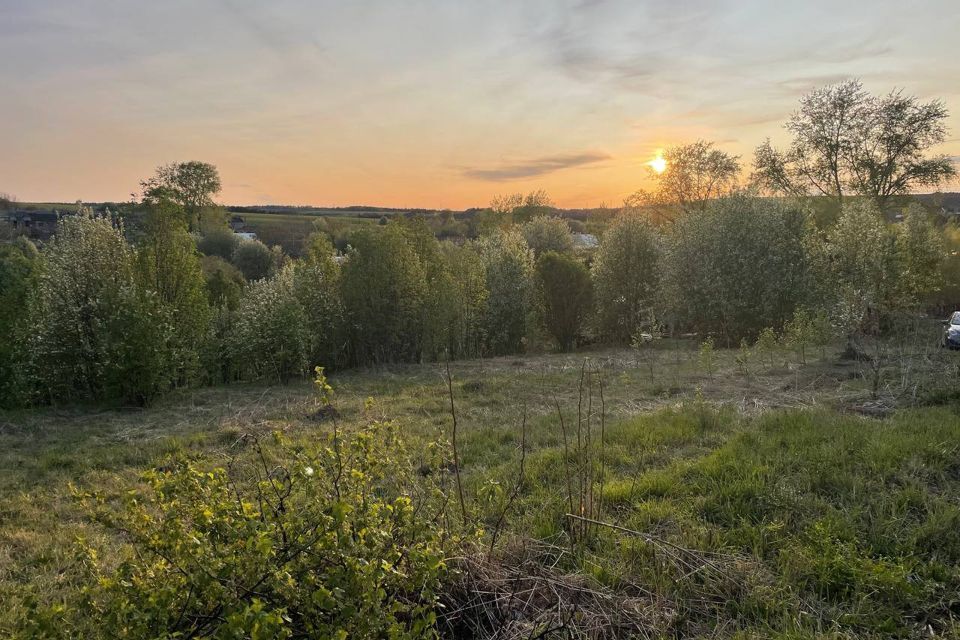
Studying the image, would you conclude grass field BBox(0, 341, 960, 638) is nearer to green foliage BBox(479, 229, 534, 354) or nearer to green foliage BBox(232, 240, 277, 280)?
green foliage BBox(479, 229, 534, 354)

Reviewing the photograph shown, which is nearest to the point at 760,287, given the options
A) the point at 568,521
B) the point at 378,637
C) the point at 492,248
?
the point at 492,248

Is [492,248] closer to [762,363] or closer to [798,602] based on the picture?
[762,363]

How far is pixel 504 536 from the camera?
12.3 feet

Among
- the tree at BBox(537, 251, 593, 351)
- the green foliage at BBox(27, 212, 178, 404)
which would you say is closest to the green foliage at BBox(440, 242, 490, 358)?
the tree at BBox(537, 251, 593, 351)

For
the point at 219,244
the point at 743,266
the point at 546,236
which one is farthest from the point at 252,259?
the point at 743,266

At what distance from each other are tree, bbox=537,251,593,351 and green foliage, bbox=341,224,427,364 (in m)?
6.08

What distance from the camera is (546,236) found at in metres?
32.9

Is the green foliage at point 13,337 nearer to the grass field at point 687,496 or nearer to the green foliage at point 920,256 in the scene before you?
the grass field at point 687,496

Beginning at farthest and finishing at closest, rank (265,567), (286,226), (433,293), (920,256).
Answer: (286,226)
(920,256)
(433,293)
(265,567)

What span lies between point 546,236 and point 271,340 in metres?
23.0

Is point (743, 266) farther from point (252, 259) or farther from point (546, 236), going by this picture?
point (252, 259)

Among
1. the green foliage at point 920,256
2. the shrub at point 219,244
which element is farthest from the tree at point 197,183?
the green foliage at point 920,256

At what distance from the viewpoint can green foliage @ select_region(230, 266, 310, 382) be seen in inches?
489

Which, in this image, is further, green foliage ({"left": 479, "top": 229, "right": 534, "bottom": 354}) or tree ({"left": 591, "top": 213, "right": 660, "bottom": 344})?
tree ({"left": 591, "top": 213, "right": 660, "bottom": 344})
